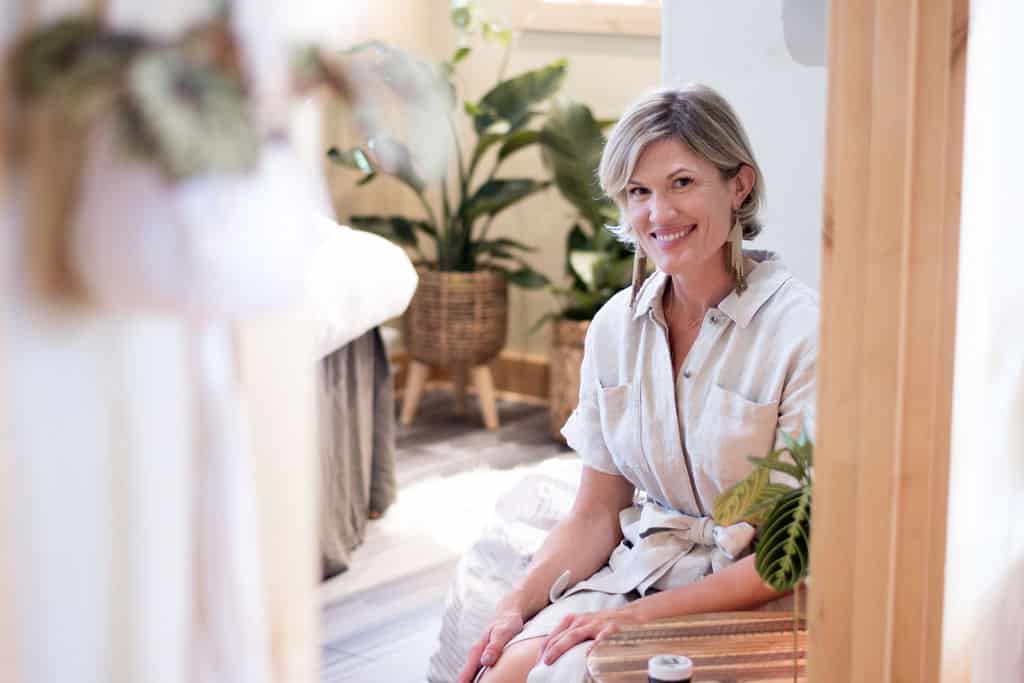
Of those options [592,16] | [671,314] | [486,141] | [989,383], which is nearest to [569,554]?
[671,314]

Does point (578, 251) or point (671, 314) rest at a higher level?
point (671, 314)

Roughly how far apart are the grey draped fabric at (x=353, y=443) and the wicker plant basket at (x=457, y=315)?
84 cm

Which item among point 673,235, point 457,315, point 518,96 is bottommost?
point 457,315

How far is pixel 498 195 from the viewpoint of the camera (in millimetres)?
4465

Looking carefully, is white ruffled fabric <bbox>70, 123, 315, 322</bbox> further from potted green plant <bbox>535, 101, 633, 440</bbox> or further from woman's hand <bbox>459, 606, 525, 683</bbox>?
potted green plant <bbox>535, 101, 633, 440</bbox>

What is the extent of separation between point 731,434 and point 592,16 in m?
2.91

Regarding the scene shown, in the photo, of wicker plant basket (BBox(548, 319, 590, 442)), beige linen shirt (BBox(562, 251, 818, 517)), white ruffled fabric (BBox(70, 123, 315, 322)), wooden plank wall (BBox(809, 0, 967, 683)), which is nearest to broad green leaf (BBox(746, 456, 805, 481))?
wooden plank wall (BBox(809, 0, 967, 683))

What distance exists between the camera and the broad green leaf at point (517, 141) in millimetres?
4352

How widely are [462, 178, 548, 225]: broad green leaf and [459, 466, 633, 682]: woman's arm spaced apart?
7.91 ft

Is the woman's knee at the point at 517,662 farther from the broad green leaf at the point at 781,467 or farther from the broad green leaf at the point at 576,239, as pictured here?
the broad green leaf at the point at 576,239

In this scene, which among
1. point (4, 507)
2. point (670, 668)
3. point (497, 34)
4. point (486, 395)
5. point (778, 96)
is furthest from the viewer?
point (486, 395)

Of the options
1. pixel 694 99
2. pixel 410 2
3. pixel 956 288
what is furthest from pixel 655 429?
pixel 410 2

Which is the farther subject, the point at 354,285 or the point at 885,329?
the point at 354,285

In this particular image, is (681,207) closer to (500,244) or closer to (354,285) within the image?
(354,285)
